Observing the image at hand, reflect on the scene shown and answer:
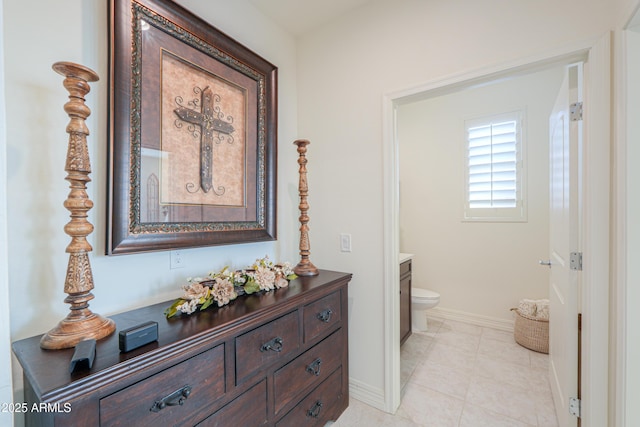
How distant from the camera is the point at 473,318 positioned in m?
3.22

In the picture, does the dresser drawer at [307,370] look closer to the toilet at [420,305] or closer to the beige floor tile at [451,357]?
the beige floor tile at [451,357]

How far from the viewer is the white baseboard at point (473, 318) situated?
3035 millimetres

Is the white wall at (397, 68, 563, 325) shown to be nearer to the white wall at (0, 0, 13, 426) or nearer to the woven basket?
the woven basket

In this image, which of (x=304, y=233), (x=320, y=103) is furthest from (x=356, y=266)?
(x=320, y=103)

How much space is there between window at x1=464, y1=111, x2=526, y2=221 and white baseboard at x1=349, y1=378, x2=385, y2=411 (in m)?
2.23

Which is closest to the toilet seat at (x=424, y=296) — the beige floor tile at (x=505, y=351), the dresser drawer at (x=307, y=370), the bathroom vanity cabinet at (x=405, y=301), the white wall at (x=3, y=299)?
the bathroom vanity cabinet at (x=405, y=301)

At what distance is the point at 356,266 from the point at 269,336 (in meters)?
0.91

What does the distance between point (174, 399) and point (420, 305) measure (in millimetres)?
2510

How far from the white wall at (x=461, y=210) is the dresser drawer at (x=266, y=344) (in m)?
2.60

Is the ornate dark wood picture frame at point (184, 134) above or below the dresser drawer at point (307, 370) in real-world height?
above

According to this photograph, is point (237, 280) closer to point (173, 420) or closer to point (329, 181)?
point (173, 420)

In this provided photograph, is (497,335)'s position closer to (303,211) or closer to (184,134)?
(303,211)

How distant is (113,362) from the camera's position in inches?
31.4

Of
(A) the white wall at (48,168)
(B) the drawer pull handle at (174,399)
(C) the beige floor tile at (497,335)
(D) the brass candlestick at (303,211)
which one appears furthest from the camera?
(C) the beige floor tile at (497,335)
